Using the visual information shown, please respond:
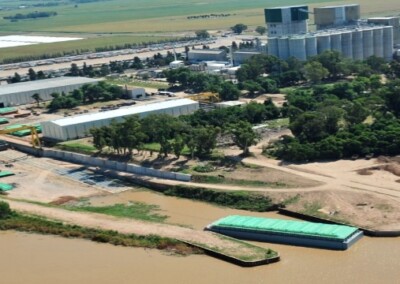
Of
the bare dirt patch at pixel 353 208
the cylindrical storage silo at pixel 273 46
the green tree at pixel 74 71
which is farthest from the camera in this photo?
the green tree at pixel 74 71

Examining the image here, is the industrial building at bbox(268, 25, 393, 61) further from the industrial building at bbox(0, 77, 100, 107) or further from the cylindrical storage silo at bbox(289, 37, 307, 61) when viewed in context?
the industrial building at bbox(0, 77, 100, 107)

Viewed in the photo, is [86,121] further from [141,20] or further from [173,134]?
[141,20]

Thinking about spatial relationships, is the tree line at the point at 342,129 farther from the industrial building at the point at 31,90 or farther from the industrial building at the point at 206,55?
the industrial building at the point at 206,55

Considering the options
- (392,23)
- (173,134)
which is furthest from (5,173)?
(392,23)

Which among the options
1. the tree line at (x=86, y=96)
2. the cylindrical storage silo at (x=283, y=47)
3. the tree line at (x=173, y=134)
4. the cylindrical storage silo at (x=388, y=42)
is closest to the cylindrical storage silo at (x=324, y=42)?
the cylindrical storage silo at (x=283, y=47)

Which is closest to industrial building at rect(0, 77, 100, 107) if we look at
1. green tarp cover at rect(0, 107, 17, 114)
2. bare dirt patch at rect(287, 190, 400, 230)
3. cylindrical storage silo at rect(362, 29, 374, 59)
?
green tarp cover at rect(0, 107, 17, 114)

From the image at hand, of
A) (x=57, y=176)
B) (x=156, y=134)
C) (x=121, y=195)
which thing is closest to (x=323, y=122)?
(x=156, y=134)
